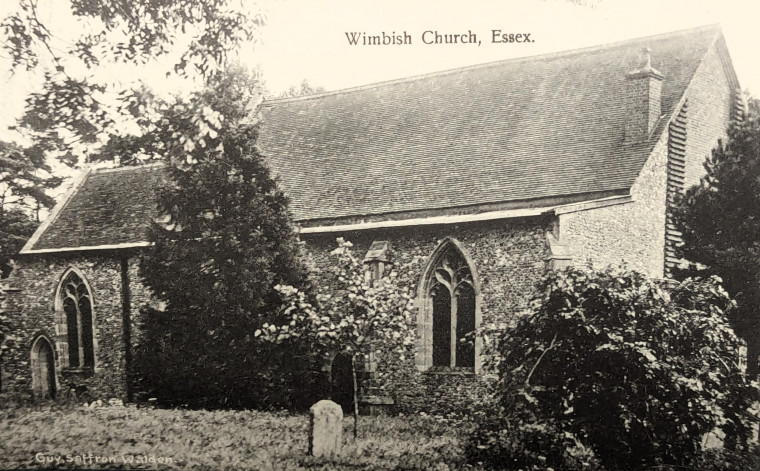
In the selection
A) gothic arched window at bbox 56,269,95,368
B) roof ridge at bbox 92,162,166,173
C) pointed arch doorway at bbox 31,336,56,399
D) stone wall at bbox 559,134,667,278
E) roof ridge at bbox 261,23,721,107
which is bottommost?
pointed arch doorway at bbox 31,336,56,399

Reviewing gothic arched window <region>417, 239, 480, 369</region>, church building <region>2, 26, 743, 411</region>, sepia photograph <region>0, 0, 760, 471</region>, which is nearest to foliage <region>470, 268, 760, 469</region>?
sepia photograph <region>0, 0, 760, 471</region>

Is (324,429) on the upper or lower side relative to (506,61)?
lower

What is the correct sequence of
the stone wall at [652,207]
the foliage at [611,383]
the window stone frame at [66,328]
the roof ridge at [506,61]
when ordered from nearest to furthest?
the foliage at [611,383] → the stone wall at [652,207] → the roof ridge at [506,61] → the window stone frame at [66,328]

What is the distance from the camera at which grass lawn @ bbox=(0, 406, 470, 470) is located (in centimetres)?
982

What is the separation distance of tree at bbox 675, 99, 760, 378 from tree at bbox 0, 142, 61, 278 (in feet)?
42.7

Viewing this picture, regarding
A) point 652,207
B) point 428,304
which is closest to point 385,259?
point 428,304

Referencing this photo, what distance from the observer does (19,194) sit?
1458 centimetres

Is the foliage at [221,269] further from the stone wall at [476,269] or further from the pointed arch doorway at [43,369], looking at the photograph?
the pointed arch doorway at [43,369]

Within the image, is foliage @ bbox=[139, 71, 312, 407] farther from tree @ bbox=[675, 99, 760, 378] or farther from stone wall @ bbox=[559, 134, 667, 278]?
tree @ bbox=[675, 99, 760, 378]

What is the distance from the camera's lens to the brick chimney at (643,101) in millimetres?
17578

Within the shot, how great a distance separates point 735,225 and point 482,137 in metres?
6.24

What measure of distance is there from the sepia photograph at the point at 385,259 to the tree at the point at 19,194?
10 cm

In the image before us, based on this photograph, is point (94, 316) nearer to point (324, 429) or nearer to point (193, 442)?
point (193, 442)

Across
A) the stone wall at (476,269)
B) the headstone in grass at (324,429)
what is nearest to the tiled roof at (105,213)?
the stone wall at (476,269)
